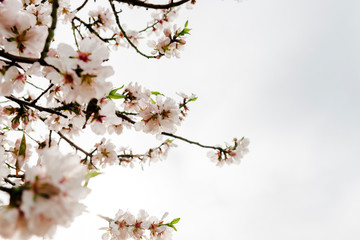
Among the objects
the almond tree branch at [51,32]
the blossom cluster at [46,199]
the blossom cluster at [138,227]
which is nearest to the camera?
the blossom cluster at [46,199]

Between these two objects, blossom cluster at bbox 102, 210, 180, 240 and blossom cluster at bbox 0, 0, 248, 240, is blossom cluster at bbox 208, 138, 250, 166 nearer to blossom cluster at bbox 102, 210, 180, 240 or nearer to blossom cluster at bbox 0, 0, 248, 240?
blossom cluster at bbox 0, 0, 248, 240

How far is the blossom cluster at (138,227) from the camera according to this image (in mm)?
2543

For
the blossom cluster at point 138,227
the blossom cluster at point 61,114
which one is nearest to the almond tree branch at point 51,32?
the blossom cluster at point 61,114

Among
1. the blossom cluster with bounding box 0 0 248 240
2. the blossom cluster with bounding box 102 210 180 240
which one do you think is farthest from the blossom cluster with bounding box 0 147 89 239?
the blossom cluster with bounding box 102 210 180 240

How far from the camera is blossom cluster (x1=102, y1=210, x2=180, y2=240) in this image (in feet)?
8.34

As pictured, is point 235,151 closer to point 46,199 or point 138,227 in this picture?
point 138,227

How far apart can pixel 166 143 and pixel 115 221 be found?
1.43m

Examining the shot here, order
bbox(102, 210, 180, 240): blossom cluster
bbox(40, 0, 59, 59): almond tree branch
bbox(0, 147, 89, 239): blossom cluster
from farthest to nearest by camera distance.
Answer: bbox(102, 210, 180, 240): blossom cluster < bbox(40, 0, 59, 59): almond tree branch < bbox(0, 147, 89, 239): blossom cluster

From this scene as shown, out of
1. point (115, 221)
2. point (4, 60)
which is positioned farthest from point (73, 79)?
point (115, 221)

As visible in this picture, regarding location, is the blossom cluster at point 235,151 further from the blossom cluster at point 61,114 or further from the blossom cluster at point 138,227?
the blossom cluster at point 138,227

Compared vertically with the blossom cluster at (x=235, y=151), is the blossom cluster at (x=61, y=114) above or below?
below

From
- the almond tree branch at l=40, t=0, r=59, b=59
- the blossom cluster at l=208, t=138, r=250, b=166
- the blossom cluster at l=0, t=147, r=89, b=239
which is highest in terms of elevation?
the blossom cluster at l=208, t=138, r=250, b=166

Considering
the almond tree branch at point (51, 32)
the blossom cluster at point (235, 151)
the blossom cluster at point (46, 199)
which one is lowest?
the blossom cluster at point (46, 199)

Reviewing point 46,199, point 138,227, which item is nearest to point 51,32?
point 46,199
